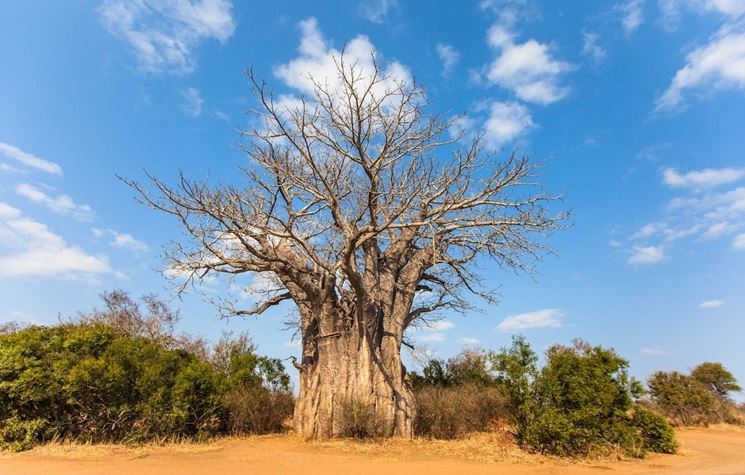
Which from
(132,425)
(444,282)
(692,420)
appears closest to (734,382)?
(692,420)

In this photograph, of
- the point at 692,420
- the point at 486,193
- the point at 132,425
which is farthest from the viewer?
the point at 692,420

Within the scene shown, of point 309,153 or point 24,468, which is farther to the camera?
point 309,153

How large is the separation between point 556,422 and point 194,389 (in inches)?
281

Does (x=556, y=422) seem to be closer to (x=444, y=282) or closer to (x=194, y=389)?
(x=444, y=282)

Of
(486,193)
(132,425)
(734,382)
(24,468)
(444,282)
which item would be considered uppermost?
(486,193)

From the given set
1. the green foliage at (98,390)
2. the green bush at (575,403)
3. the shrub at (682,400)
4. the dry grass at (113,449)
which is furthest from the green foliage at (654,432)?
the green foliage at (98,390)

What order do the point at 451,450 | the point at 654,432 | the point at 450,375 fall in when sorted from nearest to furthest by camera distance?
the point at 451,450 < the point at 654,432 < the point at 450,375

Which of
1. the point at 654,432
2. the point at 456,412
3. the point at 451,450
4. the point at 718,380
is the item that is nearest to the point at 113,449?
the point at 451,450

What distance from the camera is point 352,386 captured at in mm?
9938

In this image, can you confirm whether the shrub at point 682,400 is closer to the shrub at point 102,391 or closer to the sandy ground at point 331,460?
the sandy ground at point 331,460

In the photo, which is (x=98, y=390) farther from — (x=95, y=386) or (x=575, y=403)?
(x=575, y=403)

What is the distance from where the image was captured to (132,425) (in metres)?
8.61

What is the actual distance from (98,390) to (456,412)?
24.8 ft

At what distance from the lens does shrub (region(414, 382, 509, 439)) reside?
1047 centimetres
